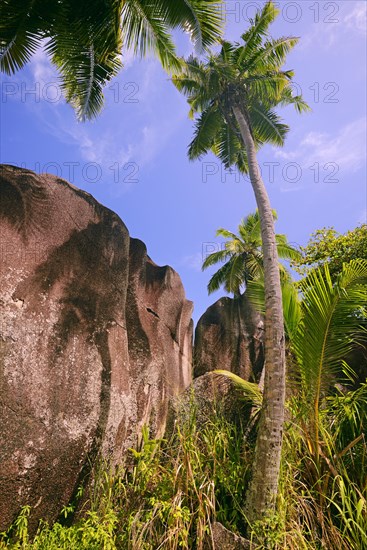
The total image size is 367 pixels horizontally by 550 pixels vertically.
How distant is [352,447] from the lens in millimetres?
5328

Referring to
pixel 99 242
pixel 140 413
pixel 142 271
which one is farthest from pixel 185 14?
pixel 140 413

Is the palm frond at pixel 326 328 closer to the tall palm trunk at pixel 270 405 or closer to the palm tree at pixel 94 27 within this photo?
the tall palm trunk at pixel 270 405

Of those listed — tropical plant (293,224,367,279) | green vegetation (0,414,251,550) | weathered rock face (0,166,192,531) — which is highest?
tropical plant (293,224,367,279)

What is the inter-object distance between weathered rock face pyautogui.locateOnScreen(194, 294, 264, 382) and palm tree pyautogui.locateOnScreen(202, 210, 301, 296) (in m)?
2.77

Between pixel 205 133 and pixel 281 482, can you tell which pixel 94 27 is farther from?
pixel 281 482

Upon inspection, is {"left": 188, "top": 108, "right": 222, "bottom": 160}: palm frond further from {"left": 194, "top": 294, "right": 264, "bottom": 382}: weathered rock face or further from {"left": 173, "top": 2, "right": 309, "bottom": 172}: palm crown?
{"left": 194, "top": 294, "right": 264, "bottom": 382}: weathered rock face

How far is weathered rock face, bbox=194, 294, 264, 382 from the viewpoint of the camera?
10.6 meters

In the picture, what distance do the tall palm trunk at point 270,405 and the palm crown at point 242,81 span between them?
14.5ft

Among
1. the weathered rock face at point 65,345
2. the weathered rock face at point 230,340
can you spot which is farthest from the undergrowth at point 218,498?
the weathered rock face at point 230,340

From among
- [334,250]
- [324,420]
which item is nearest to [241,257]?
[334,250]

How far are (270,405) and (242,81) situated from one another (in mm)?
8216

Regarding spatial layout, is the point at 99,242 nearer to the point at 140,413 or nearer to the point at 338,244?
the point at 140,413

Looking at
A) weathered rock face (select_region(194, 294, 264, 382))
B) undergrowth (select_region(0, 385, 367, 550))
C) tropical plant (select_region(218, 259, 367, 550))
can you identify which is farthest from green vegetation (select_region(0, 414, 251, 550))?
weathered rock face (select_region(194, 294, 264, 382))

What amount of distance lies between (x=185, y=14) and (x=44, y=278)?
538 cm
